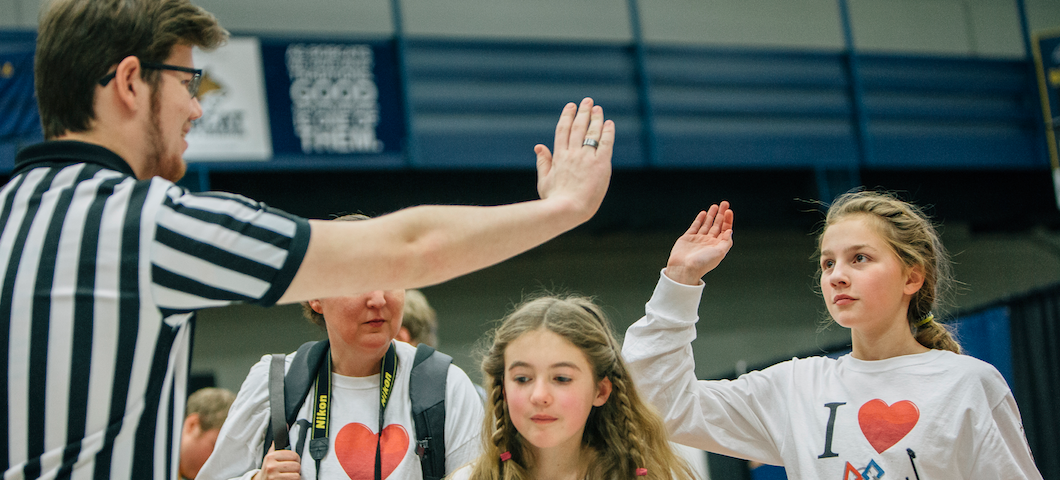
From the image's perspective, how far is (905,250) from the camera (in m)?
2.67

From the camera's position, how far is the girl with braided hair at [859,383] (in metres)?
2.38

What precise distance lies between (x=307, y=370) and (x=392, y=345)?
0.29 m

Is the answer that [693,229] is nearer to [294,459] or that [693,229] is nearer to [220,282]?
[294,459]

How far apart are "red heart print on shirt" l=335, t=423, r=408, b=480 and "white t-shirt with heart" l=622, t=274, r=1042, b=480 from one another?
0.74 m

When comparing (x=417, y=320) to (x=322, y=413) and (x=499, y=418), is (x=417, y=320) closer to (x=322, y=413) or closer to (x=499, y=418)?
(x=322, y=413)

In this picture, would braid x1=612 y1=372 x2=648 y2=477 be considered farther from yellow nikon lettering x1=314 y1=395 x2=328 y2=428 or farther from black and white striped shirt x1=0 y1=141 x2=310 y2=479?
black and white striped shirt x1=0 y1=141 x2=310 y2=479

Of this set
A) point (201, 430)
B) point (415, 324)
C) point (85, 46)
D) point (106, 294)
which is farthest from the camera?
point (201, 430)

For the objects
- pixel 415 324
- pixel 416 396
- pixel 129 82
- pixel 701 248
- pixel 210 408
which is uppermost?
pixel 129 82

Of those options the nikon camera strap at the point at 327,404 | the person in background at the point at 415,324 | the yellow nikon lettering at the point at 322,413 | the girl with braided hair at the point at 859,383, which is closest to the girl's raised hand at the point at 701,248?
the girl with braided hair at the point at 859,383

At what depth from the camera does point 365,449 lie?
102 inches

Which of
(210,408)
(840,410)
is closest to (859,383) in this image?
(840,410)

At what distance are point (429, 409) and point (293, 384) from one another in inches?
17.4

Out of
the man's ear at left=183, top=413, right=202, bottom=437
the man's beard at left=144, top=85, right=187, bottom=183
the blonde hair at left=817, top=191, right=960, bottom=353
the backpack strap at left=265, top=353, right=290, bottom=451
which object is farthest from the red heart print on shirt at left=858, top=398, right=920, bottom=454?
the man's ear at left=183, top=413, right=202, bottom=437

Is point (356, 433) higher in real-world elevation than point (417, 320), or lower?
lower
